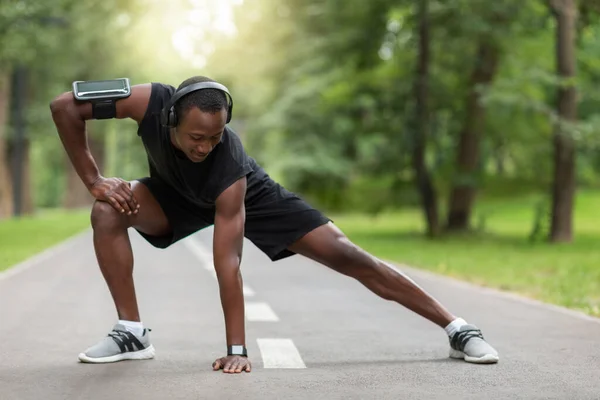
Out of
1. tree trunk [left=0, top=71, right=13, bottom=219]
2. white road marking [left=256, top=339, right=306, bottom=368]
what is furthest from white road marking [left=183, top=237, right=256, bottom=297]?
tree trunk [left=0, top=71, right=13, bottom=219]

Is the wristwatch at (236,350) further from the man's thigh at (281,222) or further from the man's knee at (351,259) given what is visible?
the man's knee at (351,259)

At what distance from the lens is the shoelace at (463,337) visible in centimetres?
615

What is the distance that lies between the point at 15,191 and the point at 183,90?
3142cm

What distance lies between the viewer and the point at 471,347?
6.10m

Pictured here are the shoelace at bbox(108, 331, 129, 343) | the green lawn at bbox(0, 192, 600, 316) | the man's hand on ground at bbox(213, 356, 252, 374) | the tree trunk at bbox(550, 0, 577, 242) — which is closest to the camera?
the man's hand on ground at bbox(213, 356, 252, 374)

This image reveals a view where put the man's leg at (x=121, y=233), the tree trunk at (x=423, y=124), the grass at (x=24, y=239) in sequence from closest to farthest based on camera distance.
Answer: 1. the man's leg at (x=121, y=233)
2. the grass at (x=24, y=239)
3. the tree trunk at (x=423, y=124)

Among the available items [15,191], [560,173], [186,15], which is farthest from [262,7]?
[560,173]

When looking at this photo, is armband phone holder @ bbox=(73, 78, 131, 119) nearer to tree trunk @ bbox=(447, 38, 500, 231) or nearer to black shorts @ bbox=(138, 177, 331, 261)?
black shorts @ bbox=(138, 177, 331, 261)

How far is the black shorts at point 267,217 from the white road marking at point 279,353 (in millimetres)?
591

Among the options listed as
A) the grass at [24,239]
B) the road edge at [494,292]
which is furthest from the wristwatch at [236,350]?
the grass at [24,239]

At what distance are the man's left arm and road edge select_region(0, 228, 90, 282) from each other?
6971 mm

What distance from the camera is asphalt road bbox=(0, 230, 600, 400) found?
5215mm

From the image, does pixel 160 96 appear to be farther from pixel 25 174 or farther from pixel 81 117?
pixel 25 174

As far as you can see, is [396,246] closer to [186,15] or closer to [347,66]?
[347,66]
